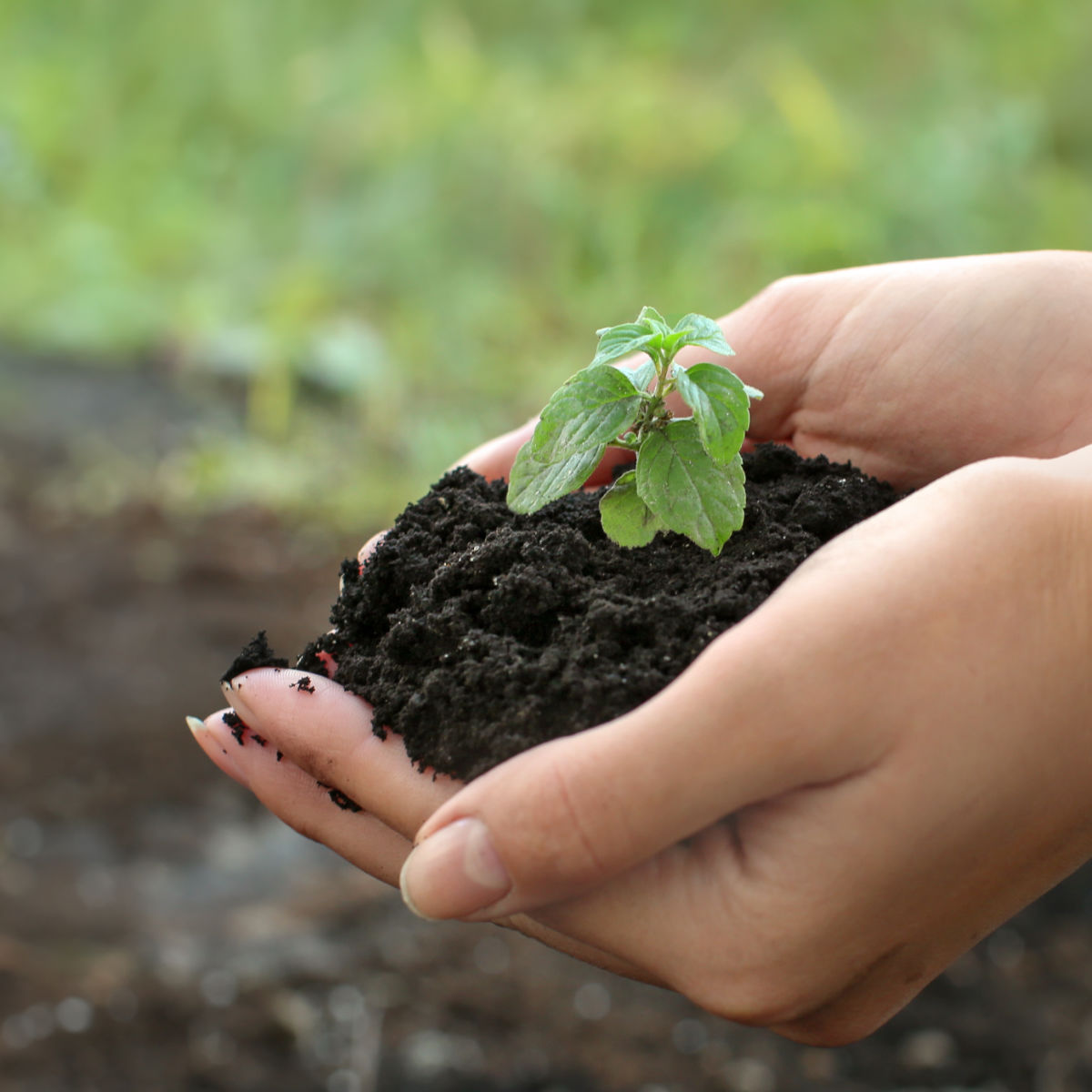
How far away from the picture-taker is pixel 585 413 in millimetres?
1048

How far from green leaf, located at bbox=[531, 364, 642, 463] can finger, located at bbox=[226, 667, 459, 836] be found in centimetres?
31

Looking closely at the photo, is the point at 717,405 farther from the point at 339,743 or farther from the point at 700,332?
the point at 339,743

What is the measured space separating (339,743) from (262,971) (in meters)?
1.42

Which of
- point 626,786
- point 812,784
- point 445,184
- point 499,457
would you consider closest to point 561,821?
point 626,786

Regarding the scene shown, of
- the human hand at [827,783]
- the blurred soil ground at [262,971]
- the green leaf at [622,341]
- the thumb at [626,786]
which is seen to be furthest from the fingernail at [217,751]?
the blurred soil ground at [262,971]

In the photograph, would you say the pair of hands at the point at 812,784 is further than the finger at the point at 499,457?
No

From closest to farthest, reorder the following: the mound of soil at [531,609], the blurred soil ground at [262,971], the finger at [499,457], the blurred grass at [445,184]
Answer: the mound of soil at [531,609] → the finger at [499,457] → the blurred soil ground at [262,971] → the blurred grass at [445,184]

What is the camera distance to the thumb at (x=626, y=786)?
77 centimetres

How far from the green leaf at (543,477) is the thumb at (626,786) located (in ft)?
0.91

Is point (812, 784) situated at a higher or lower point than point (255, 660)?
lower

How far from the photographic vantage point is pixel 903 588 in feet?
2.73

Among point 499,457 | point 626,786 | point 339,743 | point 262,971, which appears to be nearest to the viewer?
point 626,786

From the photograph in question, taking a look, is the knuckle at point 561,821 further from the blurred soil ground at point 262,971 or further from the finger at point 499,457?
the blurred soil ground at point 262,971

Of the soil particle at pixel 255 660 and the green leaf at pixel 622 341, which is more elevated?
the green leaf at pixel 622 341
